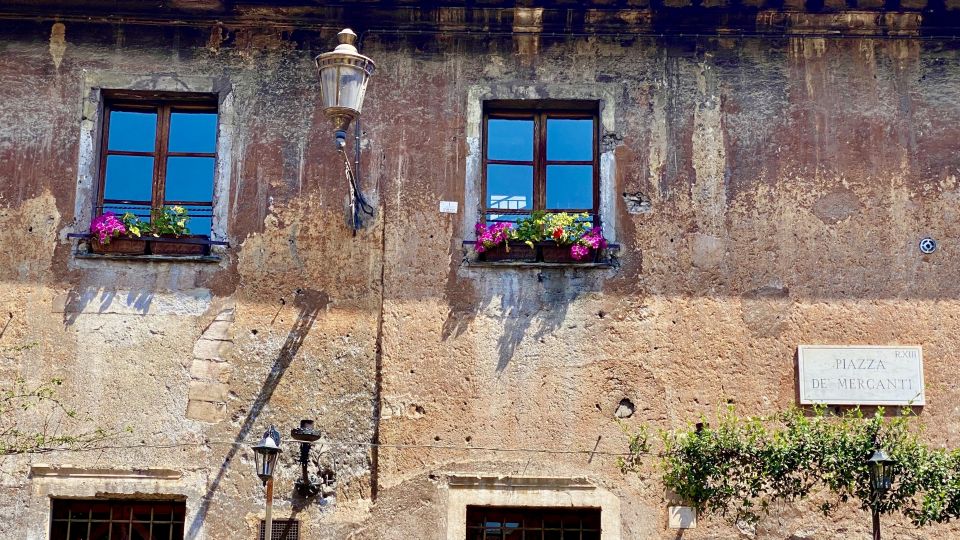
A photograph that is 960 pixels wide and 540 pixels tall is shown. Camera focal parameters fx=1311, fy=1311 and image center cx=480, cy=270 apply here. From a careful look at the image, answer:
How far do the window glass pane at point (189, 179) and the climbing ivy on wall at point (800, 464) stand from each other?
352 centimetres

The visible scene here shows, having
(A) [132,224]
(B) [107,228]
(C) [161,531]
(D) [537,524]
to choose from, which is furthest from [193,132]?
(D) [537,524]

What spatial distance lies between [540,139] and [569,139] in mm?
215

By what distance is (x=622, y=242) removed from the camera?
9.22 meters

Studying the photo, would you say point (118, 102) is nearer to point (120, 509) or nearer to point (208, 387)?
point (208, 387)

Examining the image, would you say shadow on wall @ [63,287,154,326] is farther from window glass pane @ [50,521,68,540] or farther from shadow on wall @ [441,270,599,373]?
shadow on wall @ [441,270,599,373]

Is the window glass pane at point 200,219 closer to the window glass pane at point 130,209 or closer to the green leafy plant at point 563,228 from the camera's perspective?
the window glass pane at point 130,209

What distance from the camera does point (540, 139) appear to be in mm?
9602

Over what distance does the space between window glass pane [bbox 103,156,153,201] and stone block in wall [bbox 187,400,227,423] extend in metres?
1.57

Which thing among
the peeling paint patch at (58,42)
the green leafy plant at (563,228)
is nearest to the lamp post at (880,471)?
the green leafy plant at (563,228)

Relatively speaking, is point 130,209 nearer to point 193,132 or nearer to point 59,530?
point 193,132

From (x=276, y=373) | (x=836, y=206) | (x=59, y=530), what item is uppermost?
(x=836, y=206)

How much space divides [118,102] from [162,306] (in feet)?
5.38

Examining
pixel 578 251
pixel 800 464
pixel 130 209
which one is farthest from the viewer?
pixel 130 209

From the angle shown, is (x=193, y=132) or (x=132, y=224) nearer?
(x=132, y=224)
